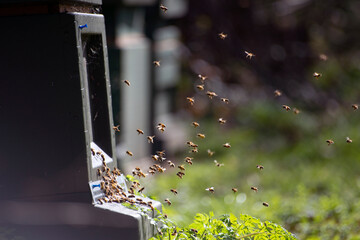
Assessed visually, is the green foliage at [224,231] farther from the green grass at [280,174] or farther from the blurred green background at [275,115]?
the blurred green background at [275,115]

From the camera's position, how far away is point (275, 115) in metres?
10.3

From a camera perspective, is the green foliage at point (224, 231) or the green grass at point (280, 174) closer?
the green foliage at point (224, 231)

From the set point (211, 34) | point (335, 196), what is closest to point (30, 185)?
point (335, 196)

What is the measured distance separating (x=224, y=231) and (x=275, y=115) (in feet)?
24.3

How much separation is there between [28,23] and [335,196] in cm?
370

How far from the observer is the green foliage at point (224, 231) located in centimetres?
308

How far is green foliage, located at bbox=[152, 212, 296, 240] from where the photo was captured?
10.1 feet

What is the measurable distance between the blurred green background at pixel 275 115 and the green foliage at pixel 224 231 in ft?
5.01

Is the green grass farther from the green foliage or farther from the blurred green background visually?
the green foliage

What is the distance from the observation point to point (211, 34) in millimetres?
11469

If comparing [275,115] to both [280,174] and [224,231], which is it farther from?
[224,231]

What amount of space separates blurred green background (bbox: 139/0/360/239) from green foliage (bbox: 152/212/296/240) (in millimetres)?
1526

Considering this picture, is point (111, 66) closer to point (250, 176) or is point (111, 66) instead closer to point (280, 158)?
point (250, 176)

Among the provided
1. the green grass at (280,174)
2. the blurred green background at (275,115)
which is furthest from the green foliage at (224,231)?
the blurred green background at (275,115)
